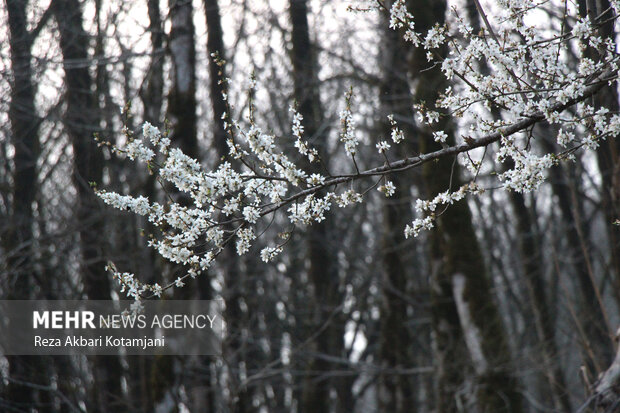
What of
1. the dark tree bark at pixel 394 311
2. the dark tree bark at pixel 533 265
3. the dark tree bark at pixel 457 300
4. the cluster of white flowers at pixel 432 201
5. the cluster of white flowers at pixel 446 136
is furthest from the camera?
the dark tree bark at pixel 394 311

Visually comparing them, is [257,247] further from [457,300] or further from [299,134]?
[299,134]

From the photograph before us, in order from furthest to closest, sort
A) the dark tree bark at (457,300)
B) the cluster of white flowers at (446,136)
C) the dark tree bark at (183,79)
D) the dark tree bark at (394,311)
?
the dark tree bark at (394,311)
the dark tree bark at (183,79)
the dark tree bark at (457,300)
the cluster of white flowers at (446,136)

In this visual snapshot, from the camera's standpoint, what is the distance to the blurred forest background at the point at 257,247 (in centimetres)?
772

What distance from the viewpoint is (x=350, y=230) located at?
615 inches

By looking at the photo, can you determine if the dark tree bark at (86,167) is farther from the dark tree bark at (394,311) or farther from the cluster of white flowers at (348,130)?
the cluster of white flowers at (348,130)

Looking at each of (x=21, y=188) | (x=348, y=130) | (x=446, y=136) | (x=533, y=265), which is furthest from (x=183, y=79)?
(x=533, y=265)

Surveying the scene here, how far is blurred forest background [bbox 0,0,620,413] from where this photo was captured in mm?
7719

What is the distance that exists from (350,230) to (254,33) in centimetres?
544

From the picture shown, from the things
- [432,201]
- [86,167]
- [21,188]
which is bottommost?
[432,201]

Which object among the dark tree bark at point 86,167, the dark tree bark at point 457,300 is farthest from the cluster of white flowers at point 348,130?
the dark tree bark at point 86,167

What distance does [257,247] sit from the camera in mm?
13148

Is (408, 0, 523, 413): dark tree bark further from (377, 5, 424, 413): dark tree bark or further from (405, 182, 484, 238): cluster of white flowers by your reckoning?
(405, 182, 484, 238): cluster of white flowers

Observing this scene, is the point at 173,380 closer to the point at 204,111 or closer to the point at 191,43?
the point at 191,43

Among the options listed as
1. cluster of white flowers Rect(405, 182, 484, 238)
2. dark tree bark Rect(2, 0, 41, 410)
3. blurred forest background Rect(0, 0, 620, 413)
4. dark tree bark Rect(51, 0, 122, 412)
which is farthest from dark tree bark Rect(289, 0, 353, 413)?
cluster of white flowers Rect(405, 182, 484, 238)
